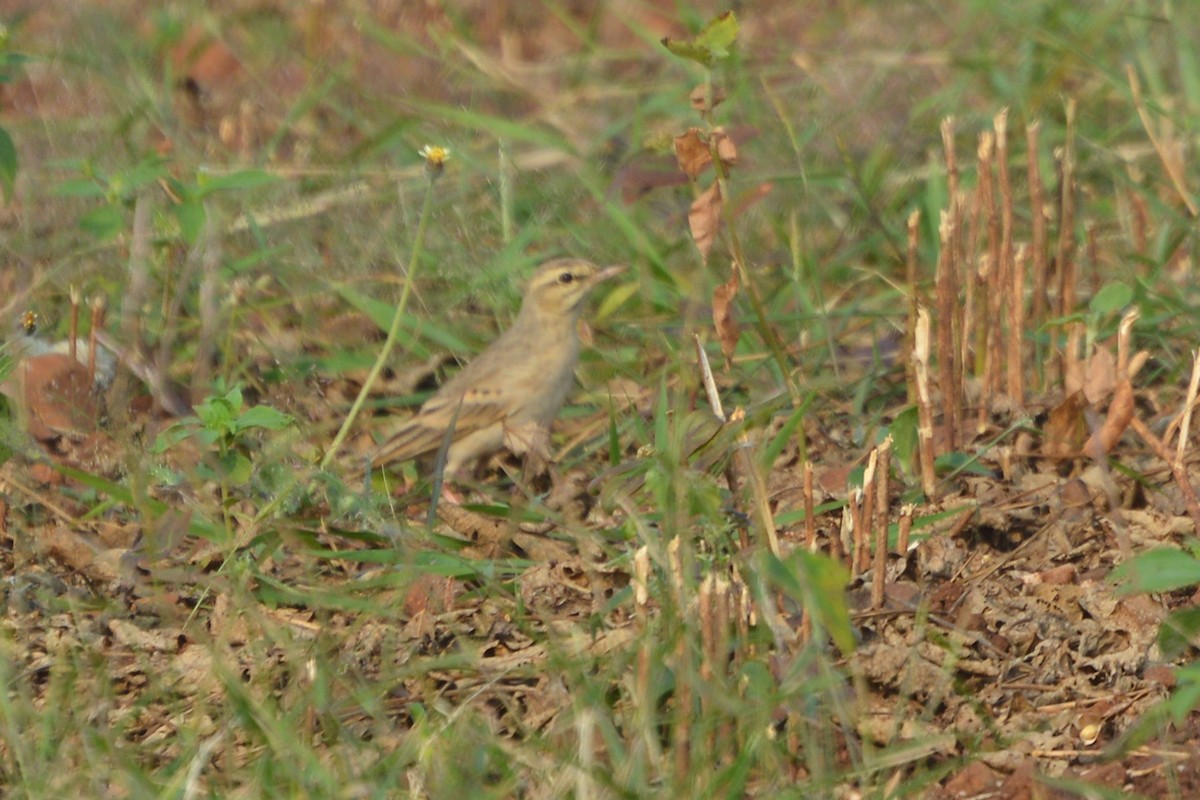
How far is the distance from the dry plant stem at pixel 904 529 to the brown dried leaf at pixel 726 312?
62 cm

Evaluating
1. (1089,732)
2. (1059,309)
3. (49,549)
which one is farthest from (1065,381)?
(49,549)

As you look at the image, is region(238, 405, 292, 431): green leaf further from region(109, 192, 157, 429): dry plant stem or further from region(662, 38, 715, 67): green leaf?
region(662, 38, 715, 67): green leaf

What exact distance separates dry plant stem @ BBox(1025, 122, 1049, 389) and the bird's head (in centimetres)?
142

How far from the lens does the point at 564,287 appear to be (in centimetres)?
632

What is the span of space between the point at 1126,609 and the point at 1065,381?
107 centimetres

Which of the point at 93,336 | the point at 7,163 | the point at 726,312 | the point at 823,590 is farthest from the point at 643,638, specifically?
the point at 93,336

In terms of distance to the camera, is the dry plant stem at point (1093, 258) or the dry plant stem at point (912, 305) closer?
the dry plant stem at point (912, 305)

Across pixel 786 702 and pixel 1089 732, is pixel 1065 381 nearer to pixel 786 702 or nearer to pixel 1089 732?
pixel 1089 732

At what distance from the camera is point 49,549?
4.93 m

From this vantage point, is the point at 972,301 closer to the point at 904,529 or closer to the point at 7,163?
the point at 904,529

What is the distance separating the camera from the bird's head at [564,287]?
6277mm

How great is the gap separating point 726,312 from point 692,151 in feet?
1.33

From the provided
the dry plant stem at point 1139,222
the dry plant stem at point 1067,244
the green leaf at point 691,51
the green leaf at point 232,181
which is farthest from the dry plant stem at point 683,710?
the dry plant stem at point 1139,222

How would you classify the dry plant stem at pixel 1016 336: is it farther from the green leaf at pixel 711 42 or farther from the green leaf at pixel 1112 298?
the green leaf at pixel 711 42
